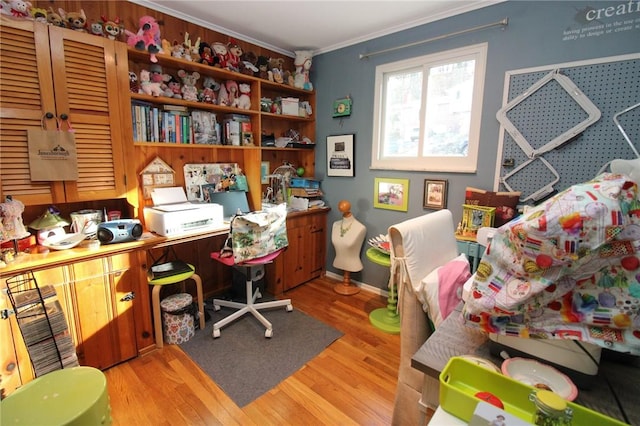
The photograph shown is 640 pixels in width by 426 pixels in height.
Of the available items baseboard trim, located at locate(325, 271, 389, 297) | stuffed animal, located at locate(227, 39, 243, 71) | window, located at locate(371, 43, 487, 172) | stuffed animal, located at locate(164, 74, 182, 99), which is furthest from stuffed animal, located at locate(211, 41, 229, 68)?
baseboard trim, located at locate(325, 271, 389, 297)

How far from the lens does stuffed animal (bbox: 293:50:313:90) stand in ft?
10.4

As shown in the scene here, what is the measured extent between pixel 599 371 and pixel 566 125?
5.71 feet

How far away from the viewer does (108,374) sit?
75.1 inches

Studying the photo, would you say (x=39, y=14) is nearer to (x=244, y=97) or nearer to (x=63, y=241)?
(x=63, y=241)

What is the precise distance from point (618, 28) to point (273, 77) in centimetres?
249

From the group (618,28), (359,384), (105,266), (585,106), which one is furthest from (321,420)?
(618,28)

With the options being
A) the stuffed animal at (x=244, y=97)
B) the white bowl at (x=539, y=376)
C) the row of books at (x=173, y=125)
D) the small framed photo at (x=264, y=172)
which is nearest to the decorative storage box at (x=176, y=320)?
the row of books at (x=173, y=125)

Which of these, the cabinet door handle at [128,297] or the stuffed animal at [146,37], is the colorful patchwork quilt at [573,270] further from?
the stuffed animal at [146,37]

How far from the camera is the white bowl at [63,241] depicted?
1797 millimetres

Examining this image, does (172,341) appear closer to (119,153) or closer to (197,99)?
(119,153)

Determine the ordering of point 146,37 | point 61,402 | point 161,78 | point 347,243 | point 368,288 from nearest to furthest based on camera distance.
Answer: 1. point 61,402
2. point 146,37
3. point 161,78
4. point 347,243
5. point 368,288

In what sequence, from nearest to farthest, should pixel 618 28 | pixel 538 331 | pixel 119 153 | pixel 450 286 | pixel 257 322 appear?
pixel 538 331 → pixel 450 286 → pixel 618 28 → pixel 119 153 → pixel 257 322

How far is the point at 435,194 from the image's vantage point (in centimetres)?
265

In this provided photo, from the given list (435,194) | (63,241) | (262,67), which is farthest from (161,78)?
(435,194)
